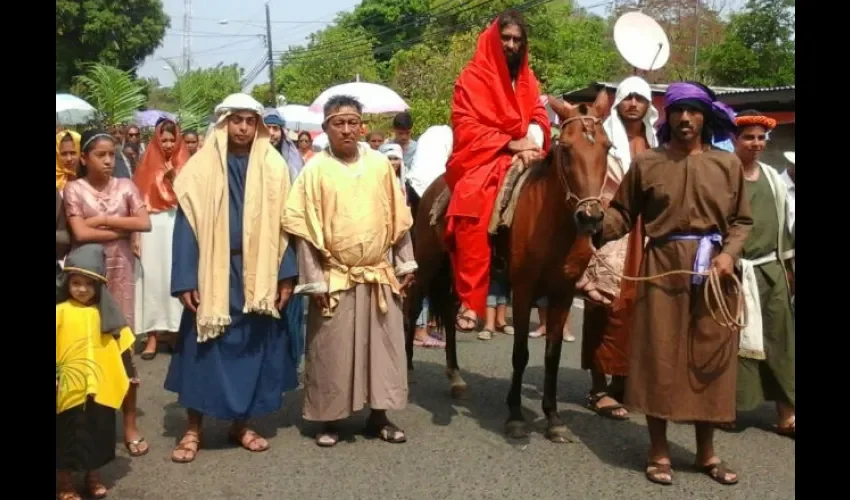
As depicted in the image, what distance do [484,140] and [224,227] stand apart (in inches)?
80.0

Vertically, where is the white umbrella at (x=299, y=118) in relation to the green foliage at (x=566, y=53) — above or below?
below

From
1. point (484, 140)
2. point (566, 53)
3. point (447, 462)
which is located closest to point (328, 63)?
point (566, 53)

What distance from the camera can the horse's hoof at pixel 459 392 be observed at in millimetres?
7184

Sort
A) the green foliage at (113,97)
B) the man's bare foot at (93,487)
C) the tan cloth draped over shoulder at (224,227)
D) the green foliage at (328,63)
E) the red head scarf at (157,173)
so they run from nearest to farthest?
the man's bare foot at (93,487)
the tan cloth draped over shoulder at (224,227)
the red head scarf at (157,173)
the green foliage at (113,97)
the green foliage at (328,63)

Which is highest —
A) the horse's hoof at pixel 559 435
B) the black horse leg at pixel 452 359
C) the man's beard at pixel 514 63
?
the man's beard at pixel 514 63

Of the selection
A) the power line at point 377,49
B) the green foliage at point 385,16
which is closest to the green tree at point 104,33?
the power line at point 377,49

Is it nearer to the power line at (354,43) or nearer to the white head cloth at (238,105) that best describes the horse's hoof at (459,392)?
the white head cloth at (238,105)

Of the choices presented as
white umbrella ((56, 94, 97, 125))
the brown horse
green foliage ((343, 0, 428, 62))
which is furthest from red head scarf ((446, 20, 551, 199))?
green foliage ((343, 0, 428, 62))

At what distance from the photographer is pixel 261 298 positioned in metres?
5.53

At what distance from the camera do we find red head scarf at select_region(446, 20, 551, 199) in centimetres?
647

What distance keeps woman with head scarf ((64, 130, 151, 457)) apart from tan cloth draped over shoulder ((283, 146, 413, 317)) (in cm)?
133

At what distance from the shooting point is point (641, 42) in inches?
364

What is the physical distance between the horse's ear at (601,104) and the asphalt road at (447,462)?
220 cm
